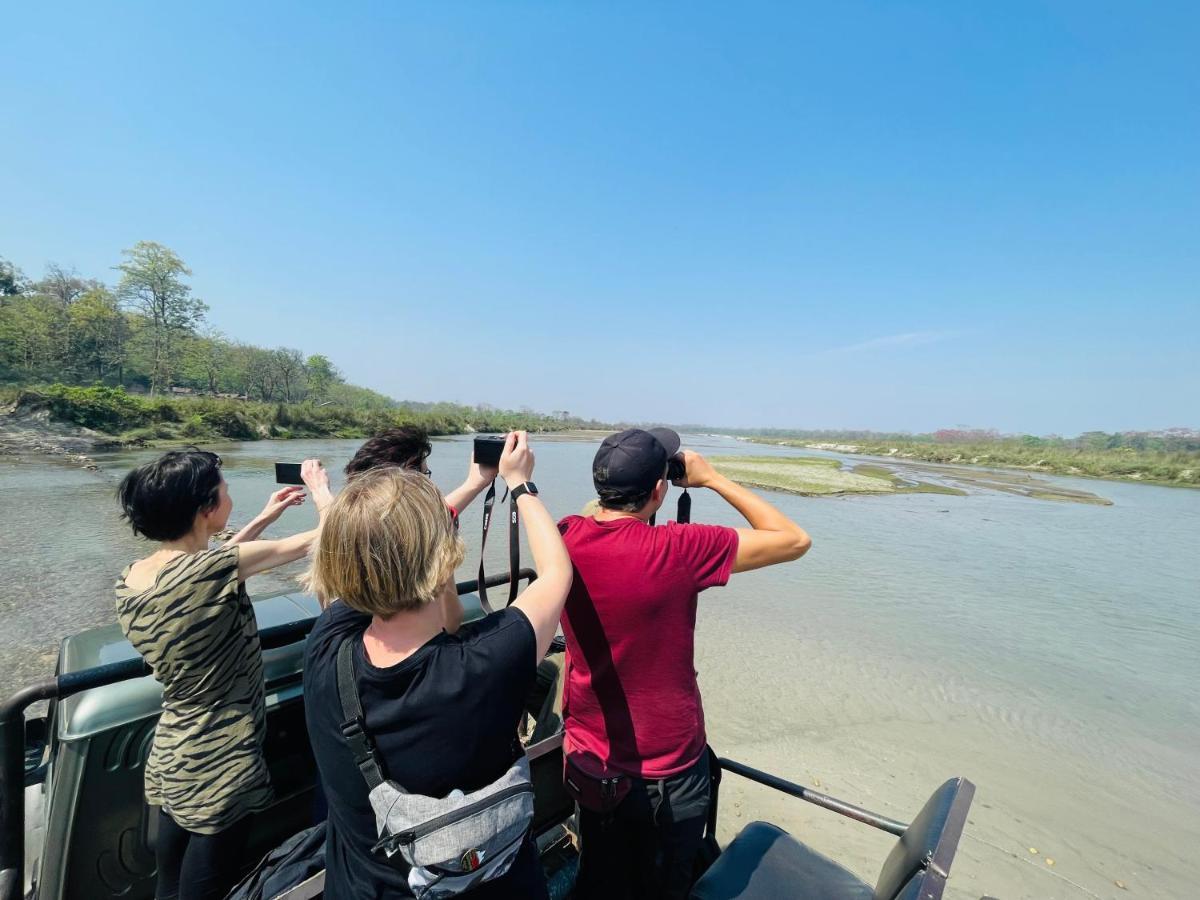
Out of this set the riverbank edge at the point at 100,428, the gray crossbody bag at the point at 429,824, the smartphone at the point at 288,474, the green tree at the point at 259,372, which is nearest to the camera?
the gray crossbody bag at the point at 429,824

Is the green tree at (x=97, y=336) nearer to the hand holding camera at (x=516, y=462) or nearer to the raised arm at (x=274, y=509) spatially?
the raised arm at (x=274, y=509)

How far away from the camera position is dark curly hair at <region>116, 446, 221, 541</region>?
1653mm

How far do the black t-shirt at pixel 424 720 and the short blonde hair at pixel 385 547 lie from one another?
0.11 metres

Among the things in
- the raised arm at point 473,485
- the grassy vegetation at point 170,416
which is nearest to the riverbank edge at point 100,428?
the grassy vegetation at point 170,416

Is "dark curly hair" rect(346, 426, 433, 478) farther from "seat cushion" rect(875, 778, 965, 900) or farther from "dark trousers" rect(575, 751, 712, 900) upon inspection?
"seat cushion" rect(875, 778, 965, 900)

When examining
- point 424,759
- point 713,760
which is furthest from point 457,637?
point 713,760

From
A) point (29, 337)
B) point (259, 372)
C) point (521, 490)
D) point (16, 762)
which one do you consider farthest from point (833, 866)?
point (259, 372)

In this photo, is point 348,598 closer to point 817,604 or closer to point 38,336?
point 817,604

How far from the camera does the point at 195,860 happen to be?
1.58m

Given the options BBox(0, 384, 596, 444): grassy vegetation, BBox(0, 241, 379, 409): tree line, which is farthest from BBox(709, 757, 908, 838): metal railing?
BBox(0, 241, 379, 409): tree line

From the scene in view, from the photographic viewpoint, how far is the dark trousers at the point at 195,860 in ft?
5.19

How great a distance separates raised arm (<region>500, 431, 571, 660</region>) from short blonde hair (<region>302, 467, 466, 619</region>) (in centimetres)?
20

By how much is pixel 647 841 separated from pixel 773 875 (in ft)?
1.58

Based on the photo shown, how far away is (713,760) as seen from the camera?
206 cm
